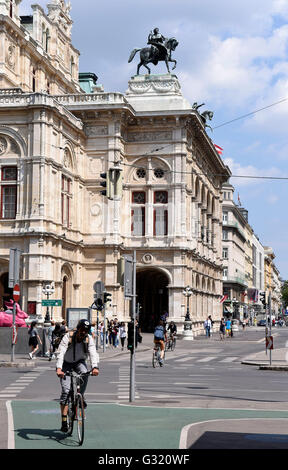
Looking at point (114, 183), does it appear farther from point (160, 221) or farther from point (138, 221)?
point (138, 221)

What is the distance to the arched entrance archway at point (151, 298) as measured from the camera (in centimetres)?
6662

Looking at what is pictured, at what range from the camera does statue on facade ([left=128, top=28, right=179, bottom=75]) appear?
208ft

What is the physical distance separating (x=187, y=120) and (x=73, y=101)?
29.7ft

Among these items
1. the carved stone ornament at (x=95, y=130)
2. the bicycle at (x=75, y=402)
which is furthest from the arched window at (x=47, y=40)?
the bicycle at (x=75, y=402)

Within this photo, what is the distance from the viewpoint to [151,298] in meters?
68.4

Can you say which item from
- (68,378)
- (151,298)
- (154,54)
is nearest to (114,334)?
(151,298)

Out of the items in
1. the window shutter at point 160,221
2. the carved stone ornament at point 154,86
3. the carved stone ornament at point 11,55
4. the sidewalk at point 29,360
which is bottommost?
the sidewalk at point 29,360

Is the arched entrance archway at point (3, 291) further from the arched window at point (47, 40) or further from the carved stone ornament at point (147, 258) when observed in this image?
the arched window at point (47, 40)

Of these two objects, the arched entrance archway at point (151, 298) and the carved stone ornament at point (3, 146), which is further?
the arched entrance archway at point (151, 298)

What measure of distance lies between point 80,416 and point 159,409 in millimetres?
4411

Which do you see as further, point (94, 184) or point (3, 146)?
point (94, 184)

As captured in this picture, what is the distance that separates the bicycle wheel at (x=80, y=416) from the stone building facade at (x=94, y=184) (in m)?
37.4

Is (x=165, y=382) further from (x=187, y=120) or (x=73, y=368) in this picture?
(x=187, y=120)
